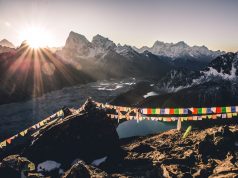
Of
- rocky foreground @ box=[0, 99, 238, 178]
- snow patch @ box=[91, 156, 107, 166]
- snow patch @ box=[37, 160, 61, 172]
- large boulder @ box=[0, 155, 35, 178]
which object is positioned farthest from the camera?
snow patch @ box=[91, 156, 107, 166]

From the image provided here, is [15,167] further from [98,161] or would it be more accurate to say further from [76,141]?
[98,161]

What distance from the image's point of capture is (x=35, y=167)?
137 feet

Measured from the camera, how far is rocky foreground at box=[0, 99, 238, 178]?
31844 mm

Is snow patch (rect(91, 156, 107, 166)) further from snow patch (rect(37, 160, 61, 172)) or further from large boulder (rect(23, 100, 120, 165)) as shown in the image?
snow patch (rect(37, 160, 61, 172))

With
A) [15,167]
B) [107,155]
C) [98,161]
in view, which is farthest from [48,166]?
[107,155]

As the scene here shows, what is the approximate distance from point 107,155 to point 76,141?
211 inches

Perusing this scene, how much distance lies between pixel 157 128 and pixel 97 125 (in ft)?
215

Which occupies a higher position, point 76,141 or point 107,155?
point 76,141

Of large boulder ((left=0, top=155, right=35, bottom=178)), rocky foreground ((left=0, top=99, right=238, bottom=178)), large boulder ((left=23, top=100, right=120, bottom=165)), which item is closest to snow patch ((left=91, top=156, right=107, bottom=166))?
rocky foreground ((left=0, top=99, right=238, bottom=178))

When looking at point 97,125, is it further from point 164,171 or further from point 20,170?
point 164,171

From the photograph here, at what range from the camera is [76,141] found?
44.7 m

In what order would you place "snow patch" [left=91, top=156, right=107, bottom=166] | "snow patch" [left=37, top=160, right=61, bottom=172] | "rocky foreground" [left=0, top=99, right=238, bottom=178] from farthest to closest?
"snow patch" [left=91, top=156, right=107, bottom=166] < "snow patch" [left=37, top=160, right=61, bottom=172] < "rocky foreground" [left=0, top=99, right=238, bottom=178]

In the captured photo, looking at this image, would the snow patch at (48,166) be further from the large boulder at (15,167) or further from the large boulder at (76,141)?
the large boulder at (15,167)

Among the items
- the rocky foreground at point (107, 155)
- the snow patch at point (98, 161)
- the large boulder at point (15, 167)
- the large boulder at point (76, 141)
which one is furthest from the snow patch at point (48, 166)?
the snow patch at point (98, 161)
